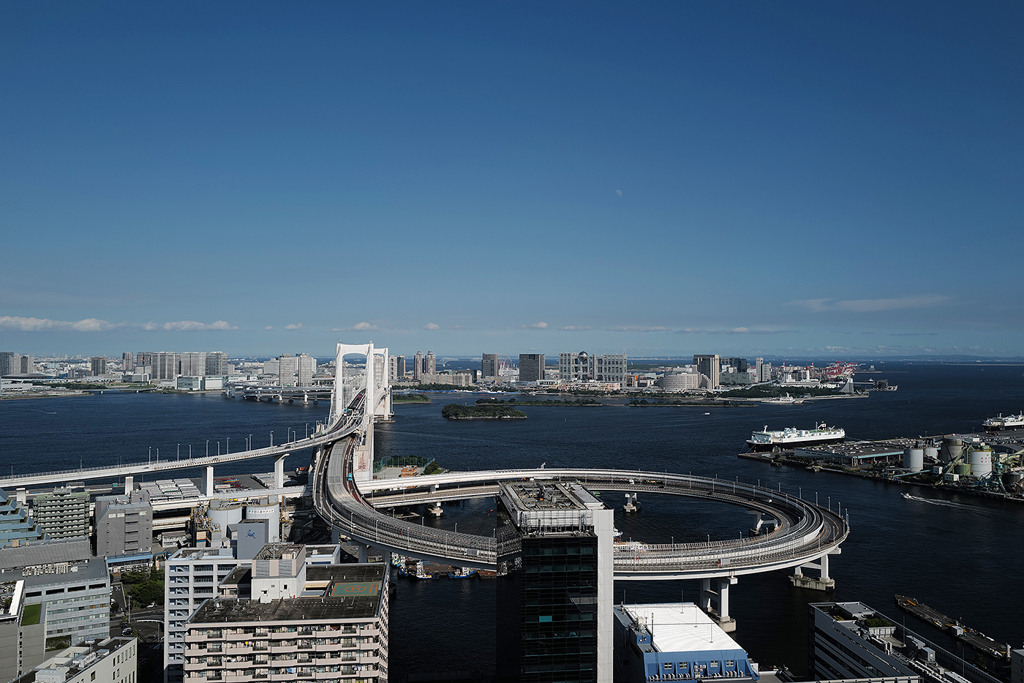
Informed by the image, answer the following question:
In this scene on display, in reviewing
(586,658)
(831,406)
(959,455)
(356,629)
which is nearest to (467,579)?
(356,629)

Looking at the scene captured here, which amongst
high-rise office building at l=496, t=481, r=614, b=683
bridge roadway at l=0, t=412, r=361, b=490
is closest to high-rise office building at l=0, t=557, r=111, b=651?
→ high-rise office building at l=496, t=481, r=614, b=683

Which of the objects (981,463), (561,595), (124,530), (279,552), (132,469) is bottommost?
(124,530)

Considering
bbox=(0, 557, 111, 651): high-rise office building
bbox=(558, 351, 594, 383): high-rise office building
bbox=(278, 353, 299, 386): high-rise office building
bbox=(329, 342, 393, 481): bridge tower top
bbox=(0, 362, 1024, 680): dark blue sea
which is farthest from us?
bbox=(558, 351, 594, 383): high-rise office building

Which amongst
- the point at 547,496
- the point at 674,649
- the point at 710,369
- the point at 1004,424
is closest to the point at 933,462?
the point at 1004,424

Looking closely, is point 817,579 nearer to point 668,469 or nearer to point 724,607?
point 724,607

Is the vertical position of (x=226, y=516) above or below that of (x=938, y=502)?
above

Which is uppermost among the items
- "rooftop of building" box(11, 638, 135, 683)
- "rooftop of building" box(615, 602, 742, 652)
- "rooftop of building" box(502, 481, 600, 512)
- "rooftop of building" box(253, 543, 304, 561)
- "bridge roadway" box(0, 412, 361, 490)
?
"rooftop of building" box(502, 481, 600, 512)

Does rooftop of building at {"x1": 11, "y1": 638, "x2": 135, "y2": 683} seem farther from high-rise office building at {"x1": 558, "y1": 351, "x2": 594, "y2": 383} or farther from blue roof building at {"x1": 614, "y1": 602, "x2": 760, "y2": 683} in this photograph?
high-rise office building at {"x1": 558, "y1": 351, "x2": 594, "y2": 383}
